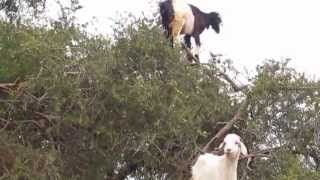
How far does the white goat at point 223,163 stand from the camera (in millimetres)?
6855

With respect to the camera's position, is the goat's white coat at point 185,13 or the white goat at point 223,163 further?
the goat's white coat at point 185,13

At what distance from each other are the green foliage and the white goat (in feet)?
1.26

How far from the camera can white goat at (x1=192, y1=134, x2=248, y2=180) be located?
6.86 metres

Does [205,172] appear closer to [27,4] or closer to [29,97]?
[29,97]

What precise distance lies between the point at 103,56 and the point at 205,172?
1.43 meters

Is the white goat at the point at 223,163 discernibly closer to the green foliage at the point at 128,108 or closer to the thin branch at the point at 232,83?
the green foliage at the point at 128,108

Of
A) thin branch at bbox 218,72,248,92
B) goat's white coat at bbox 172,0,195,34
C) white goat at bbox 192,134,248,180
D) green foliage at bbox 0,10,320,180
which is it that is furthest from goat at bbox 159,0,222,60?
white goat at bbox 192,134,248,180

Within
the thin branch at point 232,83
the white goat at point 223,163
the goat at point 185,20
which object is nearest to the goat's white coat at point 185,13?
the goat at point 185,20

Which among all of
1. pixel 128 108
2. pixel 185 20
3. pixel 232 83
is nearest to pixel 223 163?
pixel 128 108

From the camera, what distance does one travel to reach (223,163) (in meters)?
7.10

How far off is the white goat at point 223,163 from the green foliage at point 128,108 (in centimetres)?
38

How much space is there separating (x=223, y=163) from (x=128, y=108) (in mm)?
1061

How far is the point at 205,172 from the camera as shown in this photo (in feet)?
23.9

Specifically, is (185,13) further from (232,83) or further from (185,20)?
(232,83)
